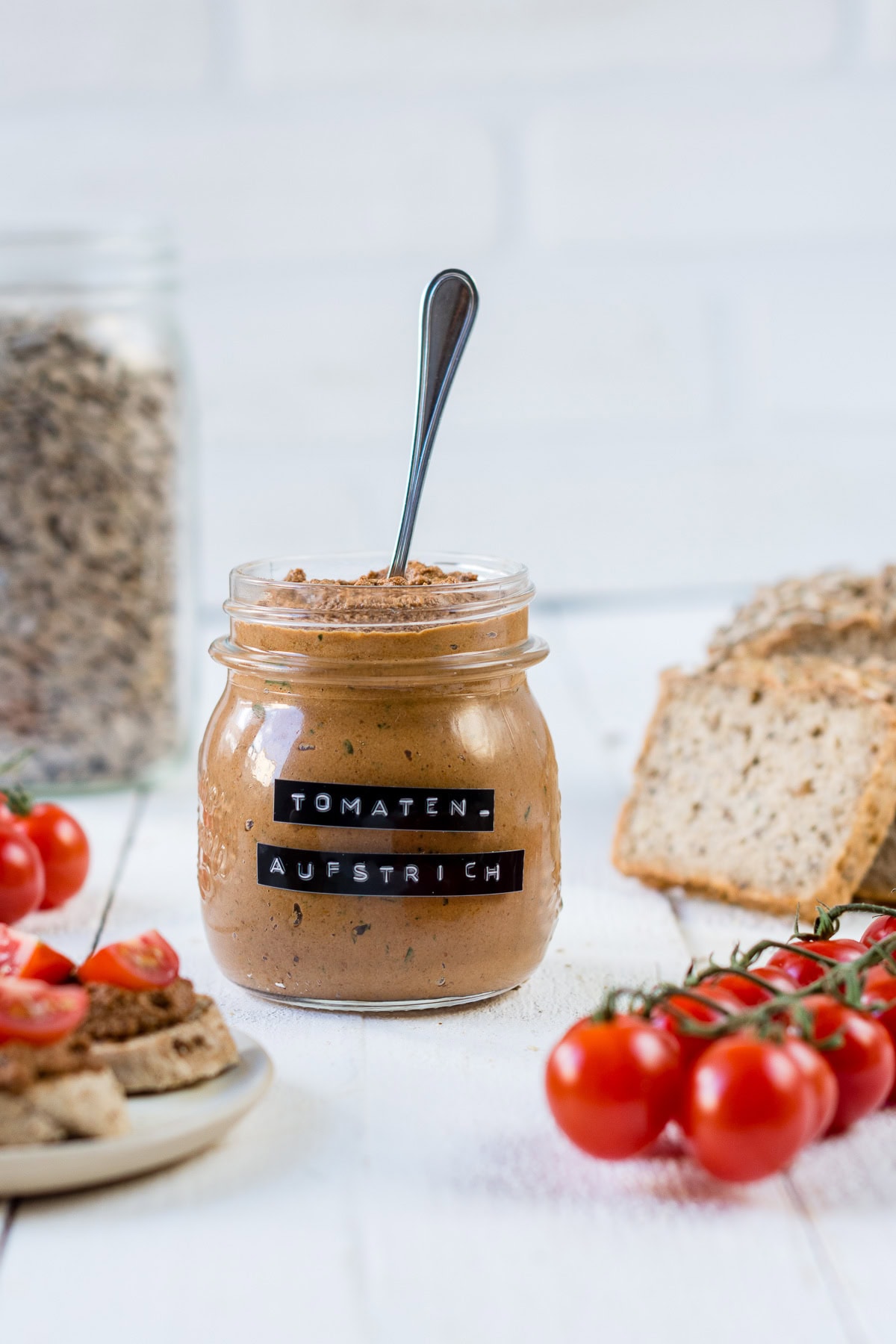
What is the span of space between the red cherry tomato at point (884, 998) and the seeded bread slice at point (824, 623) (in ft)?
2.40

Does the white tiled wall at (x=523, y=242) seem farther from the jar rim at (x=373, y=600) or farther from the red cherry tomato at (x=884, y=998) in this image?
the red cherry tomato at (x=884, y=998)

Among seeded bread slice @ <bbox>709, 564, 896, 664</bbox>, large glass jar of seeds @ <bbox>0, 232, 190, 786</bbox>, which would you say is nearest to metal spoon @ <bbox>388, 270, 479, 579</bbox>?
seeded bread slice @ <bbox>709, 564, 896, 664</bbox>

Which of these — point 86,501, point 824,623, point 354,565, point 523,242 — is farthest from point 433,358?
point 523,242

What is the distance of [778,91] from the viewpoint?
11.0ft

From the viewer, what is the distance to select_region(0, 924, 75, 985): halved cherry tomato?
137 centimetres

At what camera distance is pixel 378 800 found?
1.40 m

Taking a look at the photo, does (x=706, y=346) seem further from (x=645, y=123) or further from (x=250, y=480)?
(x=250, y=480)

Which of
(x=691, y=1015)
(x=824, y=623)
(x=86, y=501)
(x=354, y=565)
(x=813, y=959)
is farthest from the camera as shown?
(x=86, y=501)

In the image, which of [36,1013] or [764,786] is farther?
[764,786]

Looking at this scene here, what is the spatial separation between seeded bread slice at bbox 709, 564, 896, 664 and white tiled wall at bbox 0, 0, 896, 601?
4.81 feet

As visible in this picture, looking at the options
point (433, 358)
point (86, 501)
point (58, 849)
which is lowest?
point (58, 849)

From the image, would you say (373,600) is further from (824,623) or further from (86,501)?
(86,501)

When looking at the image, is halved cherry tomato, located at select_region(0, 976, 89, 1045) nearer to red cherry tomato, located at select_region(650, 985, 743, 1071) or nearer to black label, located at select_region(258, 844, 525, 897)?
black label, located at select_region(258, 844, 525, 897)

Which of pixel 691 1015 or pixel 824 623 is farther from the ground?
pixel 824 623
